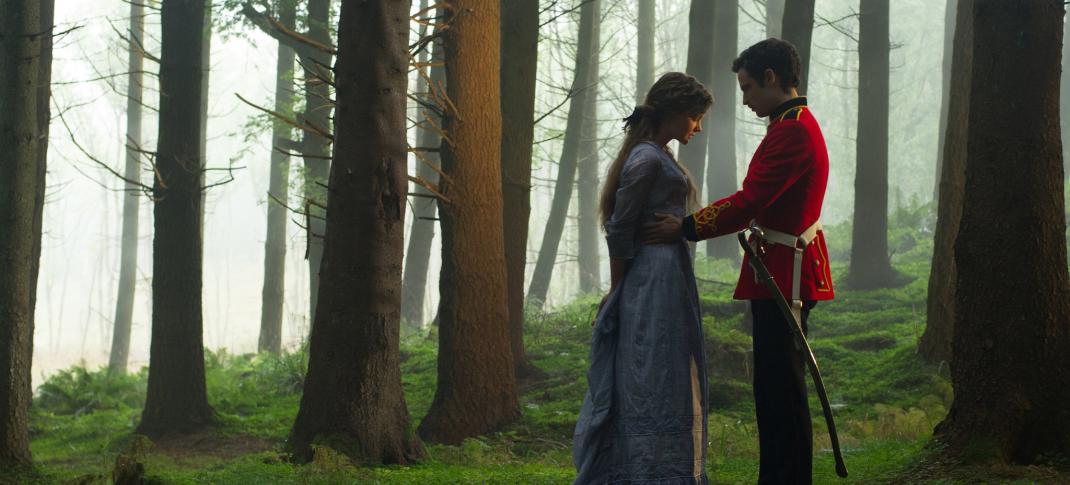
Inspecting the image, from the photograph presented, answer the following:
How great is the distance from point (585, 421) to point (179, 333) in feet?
25.8

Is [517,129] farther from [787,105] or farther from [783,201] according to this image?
[783,201]

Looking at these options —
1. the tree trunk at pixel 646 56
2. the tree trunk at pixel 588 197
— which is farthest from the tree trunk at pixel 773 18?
the tree trunk at pixel 588 197

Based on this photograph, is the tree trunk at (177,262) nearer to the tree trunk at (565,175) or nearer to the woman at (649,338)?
the woman at (649,338)

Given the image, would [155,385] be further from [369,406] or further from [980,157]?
[980,157]

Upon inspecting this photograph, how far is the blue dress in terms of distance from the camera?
501 centimetres

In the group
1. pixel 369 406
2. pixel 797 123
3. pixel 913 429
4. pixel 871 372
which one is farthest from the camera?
pixel 871 372

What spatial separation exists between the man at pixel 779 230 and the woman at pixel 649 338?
0.15 m

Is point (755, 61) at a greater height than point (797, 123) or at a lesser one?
greater

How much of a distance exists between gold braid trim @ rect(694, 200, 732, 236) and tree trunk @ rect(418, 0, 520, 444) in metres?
4.97

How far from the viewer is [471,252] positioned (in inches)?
393

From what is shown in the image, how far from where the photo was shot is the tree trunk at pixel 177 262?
11.7 metres

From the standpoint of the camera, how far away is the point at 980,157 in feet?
19.0

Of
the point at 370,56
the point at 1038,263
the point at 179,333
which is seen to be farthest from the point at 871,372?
the point at 179,333

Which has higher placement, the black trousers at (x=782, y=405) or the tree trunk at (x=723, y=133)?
the tree trunk at (x=723, y=133)
